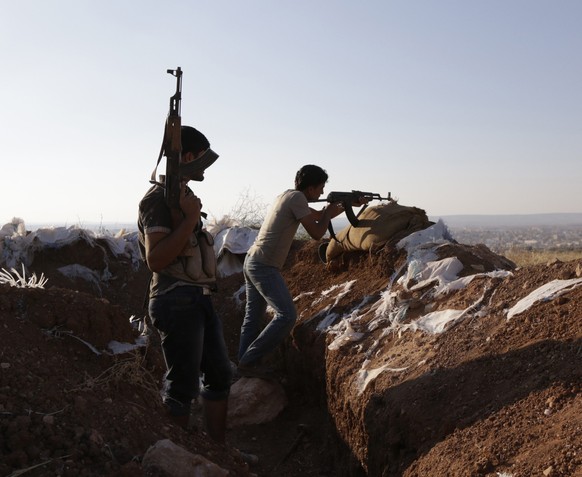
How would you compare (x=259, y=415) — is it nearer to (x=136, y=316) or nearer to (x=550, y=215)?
(x=136, y=316)

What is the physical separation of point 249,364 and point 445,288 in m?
1.65

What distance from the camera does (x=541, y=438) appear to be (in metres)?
2.92

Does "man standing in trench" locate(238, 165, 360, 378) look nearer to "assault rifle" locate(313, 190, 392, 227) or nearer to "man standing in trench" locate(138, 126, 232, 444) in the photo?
"assault rifle" locate(313, 190, 392, 227)

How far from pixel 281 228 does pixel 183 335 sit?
1872mm

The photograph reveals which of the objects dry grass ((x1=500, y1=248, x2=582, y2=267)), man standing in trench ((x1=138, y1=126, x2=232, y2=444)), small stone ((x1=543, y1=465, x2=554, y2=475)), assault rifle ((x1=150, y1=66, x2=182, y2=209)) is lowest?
small stone ((x1=543, y1=465, x2=554, y2=475))

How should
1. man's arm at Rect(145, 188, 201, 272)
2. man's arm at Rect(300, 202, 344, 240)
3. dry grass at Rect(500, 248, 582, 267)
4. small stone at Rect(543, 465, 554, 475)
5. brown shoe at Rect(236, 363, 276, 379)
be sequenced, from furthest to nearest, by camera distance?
1. dry grass at Rect(500, 248, 582, 267)
2. brown shoe at Rect(236, 363, 276, 379)
3. man's arm at Rect(300, 202, 344, 240)
4. man's arm at Rect(145, 188, 201, 272)
5. small stone at Rect(543, 465, 554, 475)

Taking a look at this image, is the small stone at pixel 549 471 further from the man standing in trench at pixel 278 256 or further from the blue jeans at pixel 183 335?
the man standing in trench at pixel 278 256

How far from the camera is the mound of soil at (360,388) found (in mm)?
2875

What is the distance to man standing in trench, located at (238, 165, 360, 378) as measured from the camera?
520 centimetres

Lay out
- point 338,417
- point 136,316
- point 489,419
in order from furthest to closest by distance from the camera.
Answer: point 136,316 → point 338,417 → point 489,419

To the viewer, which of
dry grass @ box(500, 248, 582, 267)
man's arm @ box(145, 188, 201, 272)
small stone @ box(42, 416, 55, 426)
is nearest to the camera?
small stone @ box(42, 416, 55, 426)

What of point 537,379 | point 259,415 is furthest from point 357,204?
point 537,379

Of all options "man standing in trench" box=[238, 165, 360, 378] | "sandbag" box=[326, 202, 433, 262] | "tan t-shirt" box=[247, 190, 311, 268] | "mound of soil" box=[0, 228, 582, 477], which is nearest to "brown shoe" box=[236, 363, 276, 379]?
"man standing in trench" box=[238, 165, 360, 378]

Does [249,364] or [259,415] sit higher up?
[249,364]
